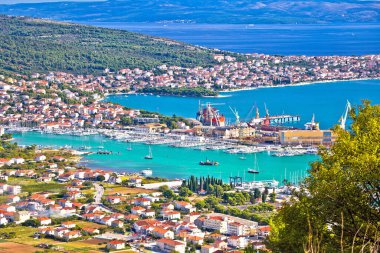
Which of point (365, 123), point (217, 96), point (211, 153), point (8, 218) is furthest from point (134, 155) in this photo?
point (365, 123)

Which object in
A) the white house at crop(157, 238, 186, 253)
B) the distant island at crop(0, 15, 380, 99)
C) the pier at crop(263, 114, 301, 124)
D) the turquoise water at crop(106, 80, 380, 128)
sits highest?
the distant island at crop(0, 15, 380, 99)

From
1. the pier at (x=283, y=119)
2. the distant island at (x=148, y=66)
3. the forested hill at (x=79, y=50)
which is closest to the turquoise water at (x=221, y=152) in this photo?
the pier at (x=283, y=119)

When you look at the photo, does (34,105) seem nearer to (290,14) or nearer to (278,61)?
(278,61)

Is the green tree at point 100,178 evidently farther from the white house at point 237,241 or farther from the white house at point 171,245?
the white house at point 237,241

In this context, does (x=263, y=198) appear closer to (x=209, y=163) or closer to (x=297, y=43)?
(x=209, y=163)

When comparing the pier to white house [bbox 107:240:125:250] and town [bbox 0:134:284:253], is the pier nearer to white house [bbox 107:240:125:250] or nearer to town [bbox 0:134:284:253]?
town [bbox 0:134:284:253]

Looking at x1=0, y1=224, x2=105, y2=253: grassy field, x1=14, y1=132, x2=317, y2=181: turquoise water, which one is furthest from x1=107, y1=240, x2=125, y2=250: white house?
x1=14, y1=132, x2=317, y2=181: turquoise water
